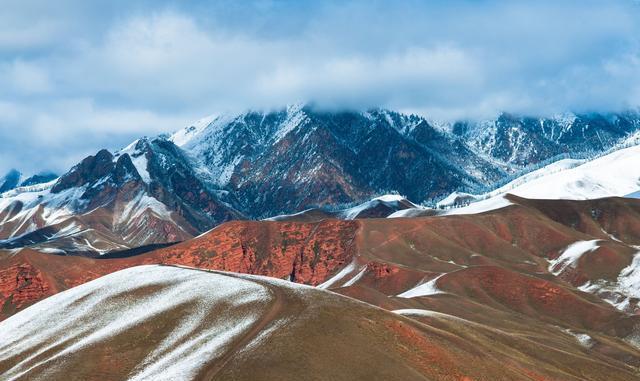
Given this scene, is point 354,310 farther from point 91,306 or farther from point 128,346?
point 91,306

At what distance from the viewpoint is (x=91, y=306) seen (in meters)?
138

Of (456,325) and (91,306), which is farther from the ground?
(91,306)

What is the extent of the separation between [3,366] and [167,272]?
37.0m

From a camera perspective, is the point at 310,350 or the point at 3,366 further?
the point at 3,366

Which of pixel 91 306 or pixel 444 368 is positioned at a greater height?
pixel 91 306

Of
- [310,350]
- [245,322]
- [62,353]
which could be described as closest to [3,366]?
[62,353]

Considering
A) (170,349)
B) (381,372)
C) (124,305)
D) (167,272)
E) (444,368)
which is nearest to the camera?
Answer: (381,372)

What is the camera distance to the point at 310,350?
100750 mm

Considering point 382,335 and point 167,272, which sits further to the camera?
point 167,272

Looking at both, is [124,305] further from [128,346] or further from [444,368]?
[444,368]

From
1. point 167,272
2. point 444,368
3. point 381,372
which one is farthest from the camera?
point 167,272

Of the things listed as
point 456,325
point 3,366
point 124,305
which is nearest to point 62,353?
point 3,366

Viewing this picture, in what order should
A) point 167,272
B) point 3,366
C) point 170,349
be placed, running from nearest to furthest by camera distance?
point 170,349, point 3,366, point 167,272

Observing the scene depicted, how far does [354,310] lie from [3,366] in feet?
157
